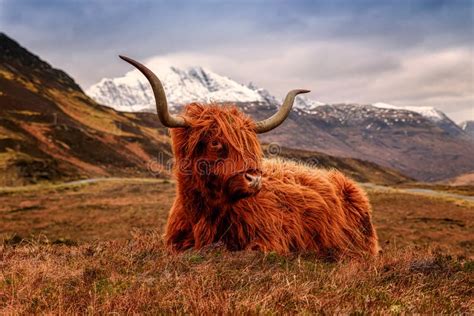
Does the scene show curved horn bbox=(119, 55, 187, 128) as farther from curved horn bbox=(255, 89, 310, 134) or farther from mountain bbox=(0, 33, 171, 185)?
mountain bbox=(0, 33, 171, 185)

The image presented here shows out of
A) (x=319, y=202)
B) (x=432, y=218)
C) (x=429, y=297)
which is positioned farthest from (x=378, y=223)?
(x=429, y=297)

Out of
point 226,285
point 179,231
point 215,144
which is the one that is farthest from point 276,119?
point 226,285

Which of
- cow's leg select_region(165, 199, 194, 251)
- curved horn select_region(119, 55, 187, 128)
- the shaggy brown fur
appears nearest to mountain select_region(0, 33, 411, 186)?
cow's leg select_region(165, 199, 194, 251)

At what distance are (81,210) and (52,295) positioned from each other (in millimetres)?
22050

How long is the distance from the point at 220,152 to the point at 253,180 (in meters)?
0.63

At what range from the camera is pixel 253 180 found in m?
5.43

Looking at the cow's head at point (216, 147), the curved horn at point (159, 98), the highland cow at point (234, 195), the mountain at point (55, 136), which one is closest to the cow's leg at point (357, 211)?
the highland cow at point (234, 195)

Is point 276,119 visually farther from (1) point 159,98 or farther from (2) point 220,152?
(1) point 159,98

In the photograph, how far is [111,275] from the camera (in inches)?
158

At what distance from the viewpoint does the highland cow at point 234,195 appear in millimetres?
5629

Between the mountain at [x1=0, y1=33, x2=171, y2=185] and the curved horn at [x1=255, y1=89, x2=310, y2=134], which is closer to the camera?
the curved horn at [x1=255, y1=89, x2=310, y2=134]

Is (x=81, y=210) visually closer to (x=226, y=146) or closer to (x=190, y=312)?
(x=226, y=146)

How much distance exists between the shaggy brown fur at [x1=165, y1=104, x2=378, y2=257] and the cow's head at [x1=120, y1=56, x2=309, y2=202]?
13 millimetres

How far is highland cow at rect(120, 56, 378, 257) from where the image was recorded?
18.5 feet
